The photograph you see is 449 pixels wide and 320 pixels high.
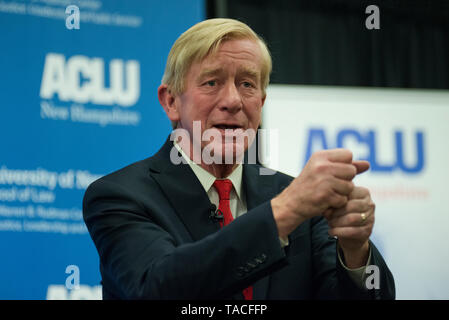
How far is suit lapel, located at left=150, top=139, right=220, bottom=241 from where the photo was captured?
1.71m

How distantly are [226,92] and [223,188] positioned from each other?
0.93 ft

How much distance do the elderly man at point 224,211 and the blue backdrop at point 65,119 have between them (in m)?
1.44

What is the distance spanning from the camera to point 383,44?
4.94 meters

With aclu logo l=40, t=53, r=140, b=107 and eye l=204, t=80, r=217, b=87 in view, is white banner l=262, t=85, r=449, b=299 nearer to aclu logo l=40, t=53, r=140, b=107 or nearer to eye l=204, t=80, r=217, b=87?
aclu logo l=40, t=53, r=140, b=107

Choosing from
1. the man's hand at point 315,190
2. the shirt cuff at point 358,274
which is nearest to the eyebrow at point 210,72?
the man's hand at point 315,190

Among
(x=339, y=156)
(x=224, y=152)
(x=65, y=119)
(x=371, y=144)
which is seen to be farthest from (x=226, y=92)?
(x=371, y=144)

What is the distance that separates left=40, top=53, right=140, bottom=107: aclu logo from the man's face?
1630 millimetres

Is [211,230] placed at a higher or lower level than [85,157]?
lower

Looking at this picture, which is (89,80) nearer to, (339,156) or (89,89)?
(89,89)

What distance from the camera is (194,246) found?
142 centimetres

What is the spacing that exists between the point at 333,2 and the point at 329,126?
110 cm

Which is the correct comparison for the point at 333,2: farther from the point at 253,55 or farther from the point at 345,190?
the point at 345,190
